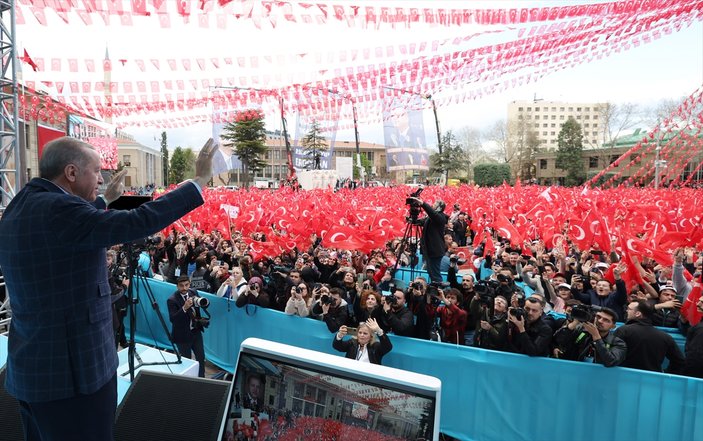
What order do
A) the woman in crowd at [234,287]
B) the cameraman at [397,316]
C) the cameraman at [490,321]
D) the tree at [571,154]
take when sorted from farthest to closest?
the tree at [571,154] < the woman in crowd at [234,287] < the cameraman at [397,316] < the cameraman at [490,321]

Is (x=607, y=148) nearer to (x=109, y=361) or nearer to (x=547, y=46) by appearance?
(x=547, y=46)

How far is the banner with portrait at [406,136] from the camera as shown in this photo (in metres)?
21.6

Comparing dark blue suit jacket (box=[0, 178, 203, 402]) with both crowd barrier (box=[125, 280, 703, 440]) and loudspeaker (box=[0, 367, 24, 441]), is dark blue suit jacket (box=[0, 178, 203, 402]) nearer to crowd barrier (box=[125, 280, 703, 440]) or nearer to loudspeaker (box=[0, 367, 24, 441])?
loudspeaker (box=[0, 367, 24, 441])

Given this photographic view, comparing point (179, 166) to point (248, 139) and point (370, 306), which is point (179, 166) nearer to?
point (248, 139)

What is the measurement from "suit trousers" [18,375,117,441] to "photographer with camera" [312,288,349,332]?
4.00 m

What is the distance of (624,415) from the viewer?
4.15 m

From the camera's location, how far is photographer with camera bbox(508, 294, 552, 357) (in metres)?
4.62

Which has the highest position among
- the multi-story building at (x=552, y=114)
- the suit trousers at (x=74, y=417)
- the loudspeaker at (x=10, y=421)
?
the multi-story building at (x=552, y=114)

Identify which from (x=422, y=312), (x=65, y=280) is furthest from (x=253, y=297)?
(x=65, y=280)

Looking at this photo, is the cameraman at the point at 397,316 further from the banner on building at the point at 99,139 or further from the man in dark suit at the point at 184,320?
the banner on building at the point at 99,139

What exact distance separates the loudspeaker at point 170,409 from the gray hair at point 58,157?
1.24 meters

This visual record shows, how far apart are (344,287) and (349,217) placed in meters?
5.84

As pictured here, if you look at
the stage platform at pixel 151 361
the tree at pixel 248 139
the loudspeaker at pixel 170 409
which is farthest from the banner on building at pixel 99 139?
the loudspeaker at pixel 170 409

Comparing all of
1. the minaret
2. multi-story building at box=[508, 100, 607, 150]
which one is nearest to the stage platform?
the minaret
